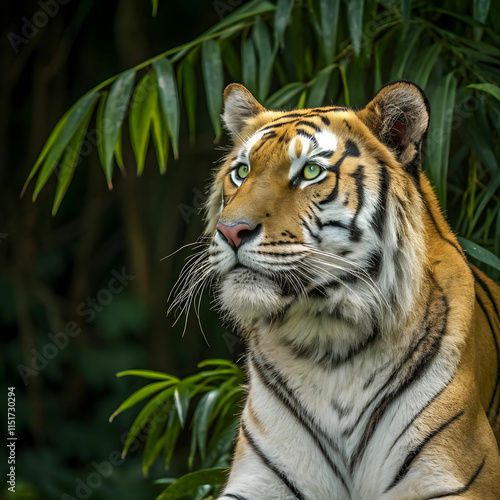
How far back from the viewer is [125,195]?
4.62m

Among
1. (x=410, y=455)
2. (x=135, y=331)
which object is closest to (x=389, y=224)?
(x=410, y=455)

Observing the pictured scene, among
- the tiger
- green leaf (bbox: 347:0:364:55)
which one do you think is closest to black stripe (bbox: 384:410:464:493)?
the tiger

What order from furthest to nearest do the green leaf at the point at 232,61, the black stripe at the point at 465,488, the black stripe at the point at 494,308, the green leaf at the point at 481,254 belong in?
the green leaf at the point at 232,61 → the green leaf at the point at 481,254 → the black stripe at the point at 494,308 → the black stripe at the point at 465,488

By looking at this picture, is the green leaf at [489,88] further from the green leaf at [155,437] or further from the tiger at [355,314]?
the green leaf at [155,437]

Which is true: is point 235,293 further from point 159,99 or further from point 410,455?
point 159,99

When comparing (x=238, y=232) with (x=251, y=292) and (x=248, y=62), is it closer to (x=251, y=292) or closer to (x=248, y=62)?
(x=251, y=292)

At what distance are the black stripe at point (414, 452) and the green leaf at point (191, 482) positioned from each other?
80 centimetres

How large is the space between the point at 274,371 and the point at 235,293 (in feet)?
0.97

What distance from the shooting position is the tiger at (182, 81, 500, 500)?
158 centimetres

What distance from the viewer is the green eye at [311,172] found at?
1.65 meters

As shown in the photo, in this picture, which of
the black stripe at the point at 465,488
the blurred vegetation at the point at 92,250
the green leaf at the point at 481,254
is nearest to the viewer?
the black stripe at the point at 465,488

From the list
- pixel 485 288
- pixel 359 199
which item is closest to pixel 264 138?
pixel 359 199

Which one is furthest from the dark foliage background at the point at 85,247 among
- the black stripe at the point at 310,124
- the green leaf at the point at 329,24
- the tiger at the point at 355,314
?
the black stripe at the point at 310,124

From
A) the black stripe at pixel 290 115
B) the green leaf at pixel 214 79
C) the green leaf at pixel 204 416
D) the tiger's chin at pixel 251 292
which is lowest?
the green leaf at pixel 204 416
